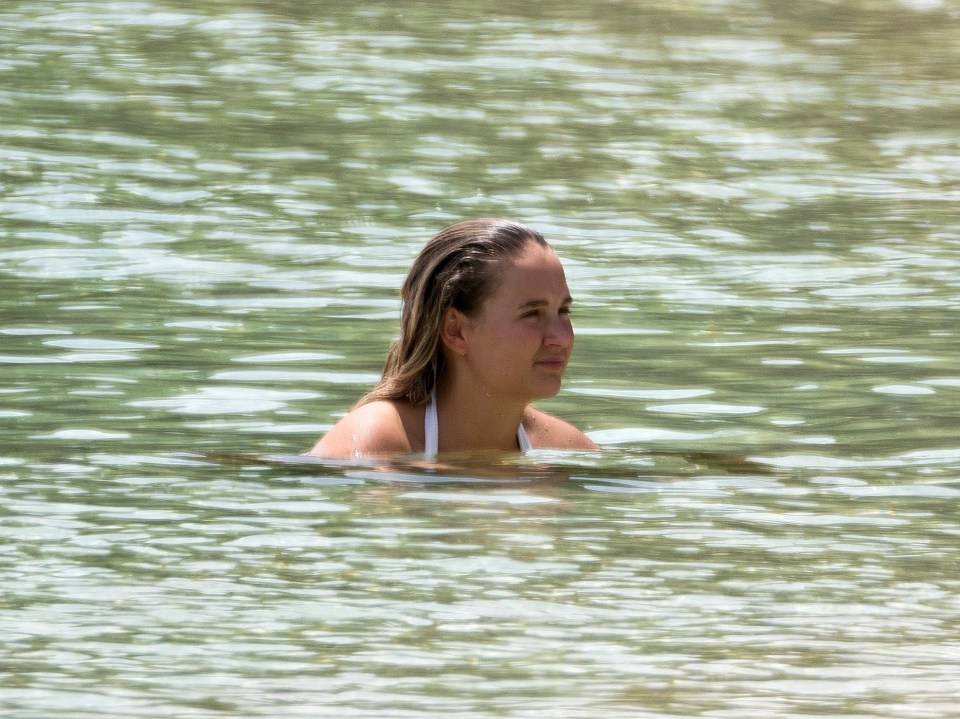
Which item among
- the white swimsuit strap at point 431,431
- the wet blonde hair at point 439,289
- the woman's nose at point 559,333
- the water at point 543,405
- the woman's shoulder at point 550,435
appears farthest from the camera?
the woman's shoulder at point 550,435

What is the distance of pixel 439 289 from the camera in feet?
23.2

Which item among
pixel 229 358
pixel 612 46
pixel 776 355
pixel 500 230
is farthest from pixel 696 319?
pixel 612 46

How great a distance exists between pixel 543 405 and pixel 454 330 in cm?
178

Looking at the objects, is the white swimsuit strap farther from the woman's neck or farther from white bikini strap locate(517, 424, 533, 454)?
white bikini strap locate(517, 424, 533, 454)

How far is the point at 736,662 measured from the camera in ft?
16.0

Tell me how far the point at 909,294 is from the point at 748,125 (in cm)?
575

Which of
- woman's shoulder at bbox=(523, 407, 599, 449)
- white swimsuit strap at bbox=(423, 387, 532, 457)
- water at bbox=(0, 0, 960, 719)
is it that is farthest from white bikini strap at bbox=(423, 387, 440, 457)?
woman's shoulder at bbox=(523, 407, 599, 449)

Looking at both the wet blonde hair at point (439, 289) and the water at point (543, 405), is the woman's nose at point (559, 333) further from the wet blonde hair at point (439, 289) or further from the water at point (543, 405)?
the water at point (543, 405)

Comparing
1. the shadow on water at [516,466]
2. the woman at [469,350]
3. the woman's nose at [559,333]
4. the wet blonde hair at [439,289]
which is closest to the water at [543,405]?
the shadow on water at [516,466]

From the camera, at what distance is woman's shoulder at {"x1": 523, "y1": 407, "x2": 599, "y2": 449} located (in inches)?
296

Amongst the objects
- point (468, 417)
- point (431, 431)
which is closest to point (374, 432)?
point (431, 431)

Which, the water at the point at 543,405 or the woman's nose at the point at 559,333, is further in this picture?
the woman's nose at the point at 559,333

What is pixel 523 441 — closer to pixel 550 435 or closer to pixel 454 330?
pixel 550 435

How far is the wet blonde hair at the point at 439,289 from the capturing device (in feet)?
22.9
